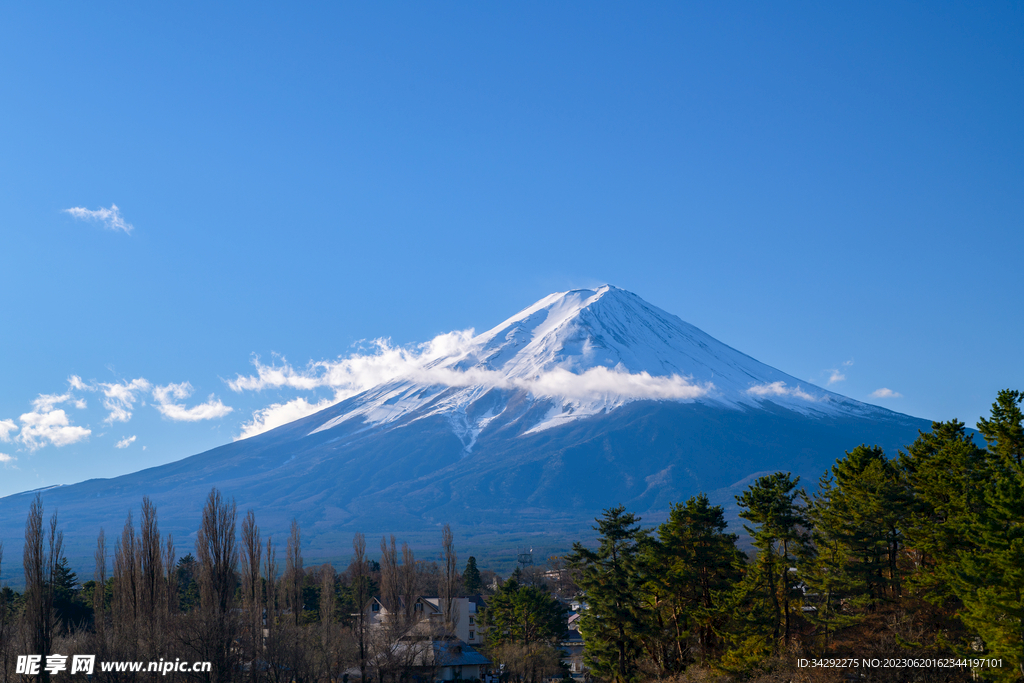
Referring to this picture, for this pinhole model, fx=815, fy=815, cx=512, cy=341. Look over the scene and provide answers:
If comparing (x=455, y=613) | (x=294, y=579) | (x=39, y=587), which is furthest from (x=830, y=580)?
(x=294, y=579)

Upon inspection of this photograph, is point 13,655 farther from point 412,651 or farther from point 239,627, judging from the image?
point 412,651

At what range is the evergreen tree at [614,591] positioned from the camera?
29828 millimetres

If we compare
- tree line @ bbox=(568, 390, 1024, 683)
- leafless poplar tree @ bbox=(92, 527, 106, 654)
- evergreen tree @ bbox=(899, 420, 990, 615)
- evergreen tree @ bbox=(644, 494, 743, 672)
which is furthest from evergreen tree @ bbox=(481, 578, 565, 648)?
evergreen tree @ bbox=(899, 420, 990, 615)

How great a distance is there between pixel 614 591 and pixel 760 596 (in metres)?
5.34

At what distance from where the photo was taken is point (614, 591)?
1176 inches

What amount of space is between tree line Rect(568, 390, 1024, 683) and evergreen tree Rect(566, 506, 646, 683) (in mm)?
57

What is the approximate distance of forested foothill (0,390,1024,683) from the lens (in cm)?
2316

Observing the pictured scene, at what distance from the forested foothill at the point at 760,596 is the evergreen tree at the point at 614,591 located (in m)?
0.08

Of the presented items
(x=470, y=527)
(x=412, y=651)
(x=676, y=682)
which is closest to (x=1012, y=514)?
(x=676, y=682)

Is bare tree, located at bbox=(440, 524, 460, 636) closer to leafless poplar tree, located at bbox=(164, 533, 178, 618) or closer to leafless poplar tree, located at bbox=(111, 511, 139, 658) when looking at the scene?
leafless poplar tree, located at bbox=(164, 533, 178, 618)

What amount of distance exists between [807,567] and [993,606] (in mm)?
7762

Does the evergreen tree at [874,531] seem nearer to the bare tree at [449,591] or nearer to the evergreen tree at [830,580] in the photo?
the evergreen tree at [830,580]

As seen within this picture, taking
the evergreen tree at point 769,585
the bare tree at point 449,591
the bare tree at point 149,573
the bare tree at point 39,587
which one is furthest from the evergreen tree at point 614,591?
the bare tree at point 449,591

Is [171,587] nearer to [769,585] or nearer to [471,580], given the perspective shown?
[471,580]
